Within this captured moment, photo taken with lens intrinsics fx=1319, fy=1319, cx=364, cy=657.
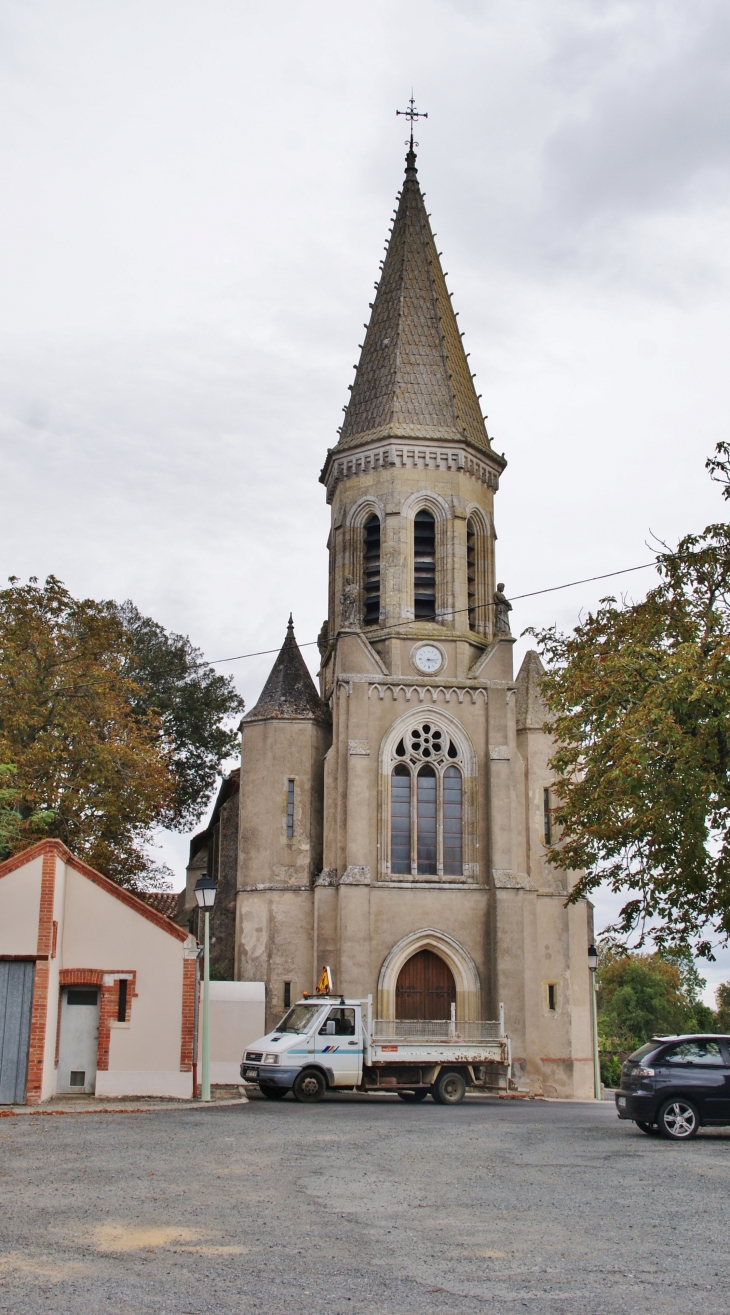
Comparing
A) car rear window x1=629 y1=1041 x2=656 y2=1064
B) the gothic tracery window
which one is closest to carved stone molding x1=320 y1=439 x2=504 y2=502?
the gothic tracery window

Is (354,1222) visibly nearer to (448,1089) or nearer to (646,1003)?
(448,1089)

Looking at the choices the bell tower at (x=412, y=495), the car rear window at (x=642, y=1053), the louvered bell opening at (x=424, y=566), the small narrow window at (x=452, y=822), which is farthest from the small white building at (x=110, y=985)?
the louvered bell opening at (x=424, y=566)

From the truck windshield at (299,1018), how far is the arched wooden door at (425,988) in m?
9.24

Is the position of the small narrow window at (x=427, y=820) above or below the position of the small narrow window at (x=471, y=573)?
below

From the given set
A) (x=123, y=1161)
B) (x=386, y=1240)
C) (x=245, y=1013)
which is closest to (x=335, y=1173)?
(x=123, y=1161)

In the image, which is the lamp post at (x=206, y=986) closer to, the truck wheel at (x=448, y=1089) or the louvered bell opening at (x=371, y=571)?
the truck wheel at (x=448, y=1089)

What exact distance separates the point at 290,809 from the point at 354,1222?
26.1 metres

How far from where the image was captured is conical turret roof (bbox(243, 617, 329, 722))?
37094 millimetres

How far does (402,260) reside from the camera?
4256 centimetres

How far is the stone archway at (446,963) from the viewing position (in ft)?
111

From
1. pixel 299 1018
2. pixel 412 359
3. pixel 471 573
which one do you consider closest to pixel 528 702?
pixel 471 573

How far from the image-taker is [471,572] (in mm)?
39188

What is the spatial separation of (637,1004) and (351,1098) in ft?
230

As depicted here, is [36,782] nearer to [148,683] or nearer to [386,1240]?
[148,683]
